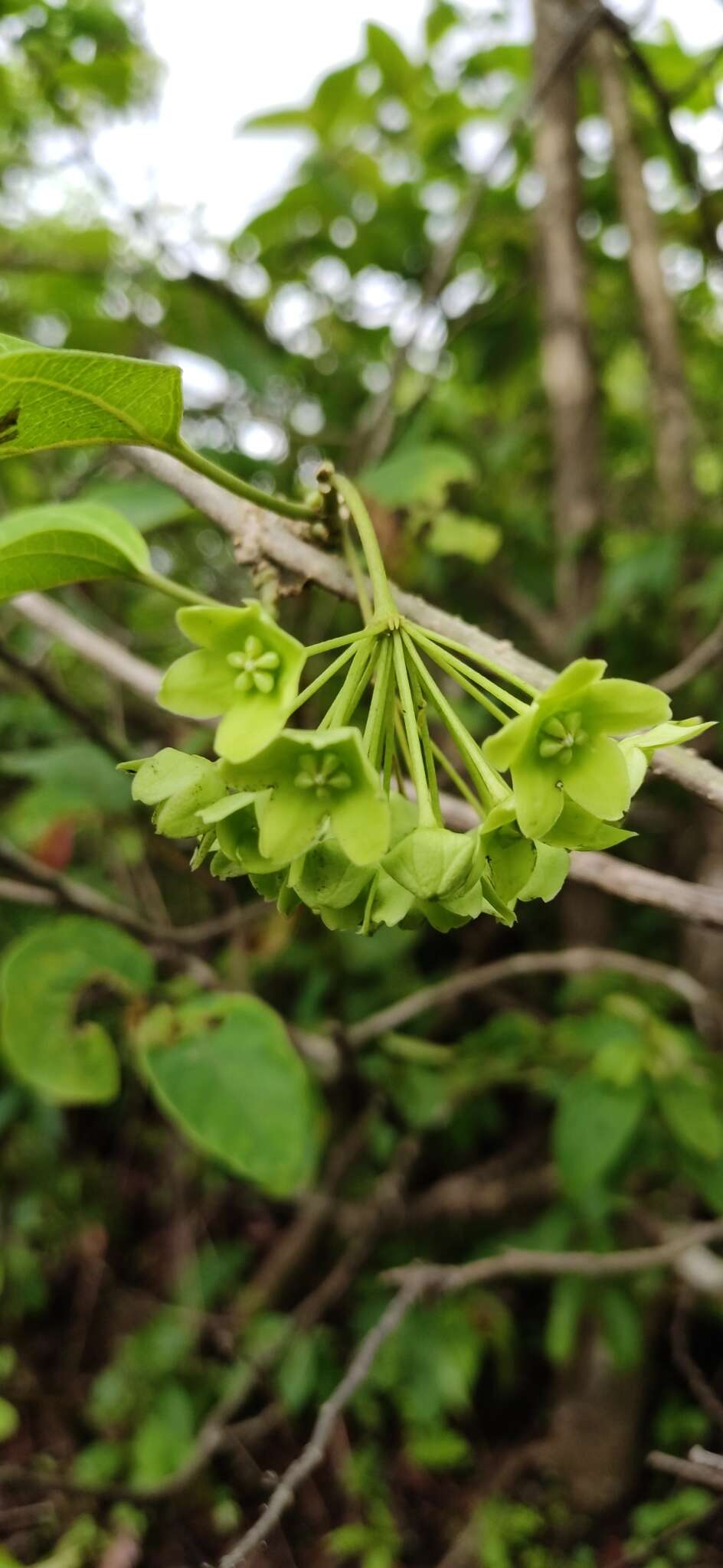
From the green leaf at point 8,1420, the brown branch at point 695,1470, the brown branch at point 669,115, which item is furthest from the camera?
the green leaf at point 8,1420

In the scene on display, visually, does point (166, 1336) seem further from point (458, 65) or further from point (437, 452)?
point (458, 65)

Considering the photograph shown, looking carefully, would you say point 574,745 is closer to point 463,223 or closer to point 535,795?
point 535,795

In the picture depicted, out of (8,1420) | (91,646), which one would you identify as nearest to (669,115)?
(91,646)

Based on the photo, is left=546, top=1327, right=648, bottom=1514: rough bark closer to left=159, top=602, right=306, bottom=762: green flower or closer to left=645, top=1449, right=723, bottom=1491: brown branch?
left=645, top=1449, right=723, bottom=1491: brown branch

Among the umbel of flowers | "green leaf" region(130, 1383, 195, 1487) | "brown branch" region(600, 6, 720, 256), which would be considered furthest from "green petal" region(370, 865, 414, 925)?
"green leaf" region(130, 1383, 195, 1487)

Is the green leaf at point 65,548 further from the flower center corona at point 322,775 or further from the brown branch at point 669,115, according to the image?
the brown branch at point 669,115

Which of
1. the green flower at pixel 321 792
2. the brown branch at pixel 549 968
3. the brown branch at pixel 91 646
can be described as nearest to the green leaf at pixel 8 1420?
the brown branch at pixel 549 968
